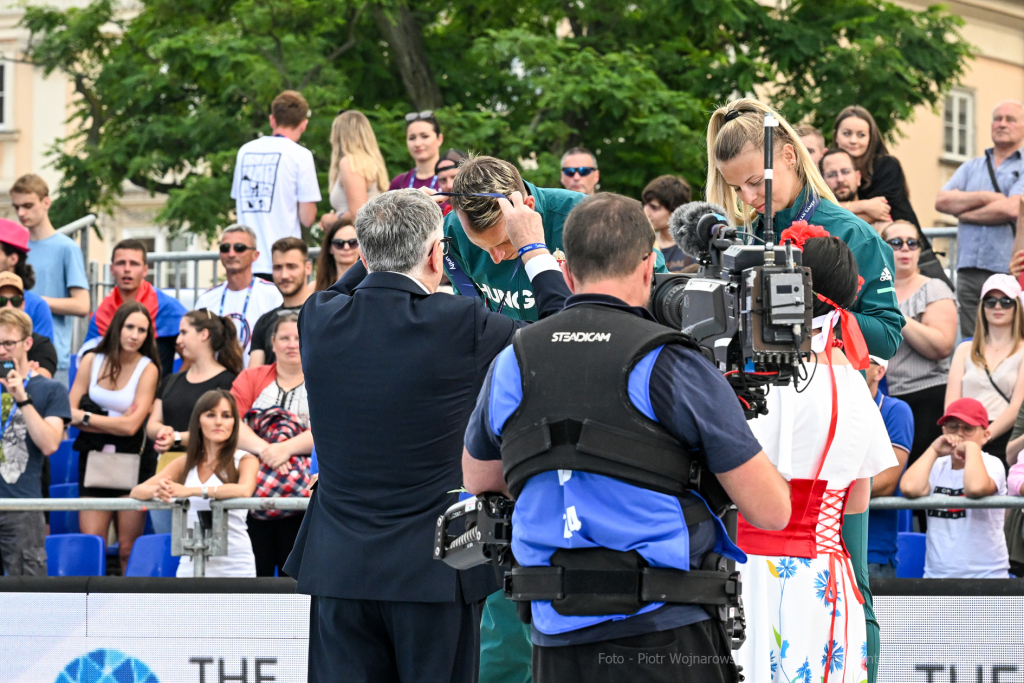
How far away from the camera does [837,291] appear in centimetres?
367

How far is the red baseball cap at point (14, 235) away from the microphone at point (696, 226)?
19.8ft

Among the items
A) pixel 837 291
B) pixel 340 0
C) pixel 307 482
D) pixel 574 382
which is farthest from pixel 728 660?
pixel 340 0

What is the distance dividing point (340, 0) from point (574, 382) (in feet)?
43.3

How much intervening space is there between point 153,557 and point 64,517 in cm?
149

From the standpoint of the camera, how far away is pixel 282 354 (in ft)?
24.4

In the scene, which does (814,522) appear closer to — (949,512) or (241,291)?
(949,512)

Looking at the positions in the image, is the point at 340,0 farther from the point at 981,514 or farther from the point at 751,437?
the point at 751,437

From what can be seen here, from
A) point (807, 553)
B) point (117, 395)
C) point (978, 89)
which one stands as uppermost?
point (978, 89)

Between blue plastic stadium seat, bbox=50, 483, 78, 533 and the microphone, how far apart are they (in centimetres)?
567

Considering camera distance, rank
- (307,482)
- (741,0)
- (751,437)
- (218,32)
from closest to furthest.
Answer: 1. (751,437)
2. (307,482)
3. (218,32)
4. (741,0)

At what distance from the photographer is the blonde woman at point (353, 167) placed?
355 inches

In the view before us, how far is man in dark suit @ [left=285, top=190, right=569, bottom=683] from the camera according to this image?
379cm

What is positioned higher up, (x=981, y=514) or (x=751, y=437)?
(x=751, y=437)

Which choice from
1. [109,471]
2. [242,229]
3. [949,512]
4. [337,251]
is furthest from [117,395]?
[949,512]
